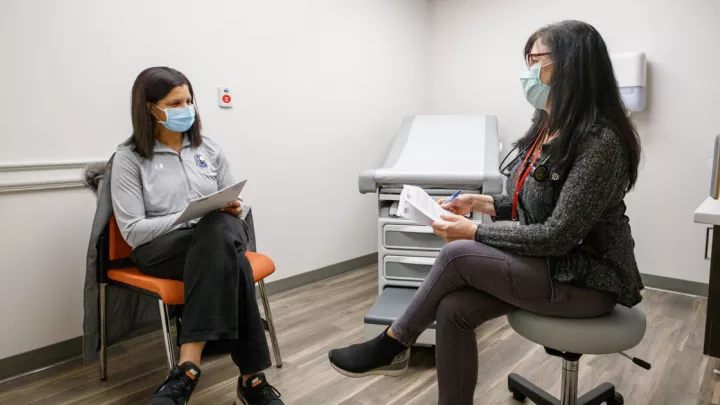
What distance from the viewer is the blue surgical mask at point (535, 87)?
139 centimetres

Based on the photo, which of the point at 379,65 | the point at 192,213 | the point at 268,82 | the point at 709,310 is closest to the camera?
the point at 192,213

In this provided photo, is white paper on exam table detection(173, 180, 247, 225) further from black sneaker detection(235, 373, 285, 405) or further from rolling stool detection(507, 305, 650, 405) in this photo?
rolling stool detection(507, 305, 650, 405)

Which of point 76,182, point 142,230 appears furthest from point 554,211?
point 76,182

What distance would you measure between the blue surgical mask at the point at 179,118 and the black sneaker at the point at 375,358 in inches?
39.9

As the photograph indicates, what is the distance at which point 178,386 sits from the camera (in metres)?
1.47

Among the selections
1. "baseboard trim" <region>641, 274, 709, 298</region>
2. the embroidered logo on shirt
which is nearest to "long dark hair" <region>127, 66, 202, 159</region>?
the embroidered logo on shirt

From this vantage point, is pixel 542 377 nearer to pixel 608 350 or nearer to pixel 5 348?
pixel 608 350

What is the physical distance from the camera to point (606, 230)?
1257mm

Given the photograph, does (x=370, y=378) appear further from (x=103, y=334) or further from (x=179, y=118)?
(x=179, y=118)

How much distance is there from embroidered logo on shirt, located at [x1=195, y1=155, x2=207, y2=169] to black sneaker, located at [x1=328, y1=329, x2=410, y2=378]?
3.13 feet

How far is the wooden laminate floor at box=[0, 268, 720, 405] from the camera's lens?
5.87 ft

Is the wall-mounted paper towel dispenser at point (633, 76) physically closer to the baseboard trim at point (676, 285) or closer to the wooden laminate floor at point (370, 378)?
the baseboard trim at point (676, 285)

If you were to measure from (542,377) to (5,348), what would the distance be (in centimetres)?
206

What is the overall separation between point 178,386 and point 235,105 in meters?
1.51
